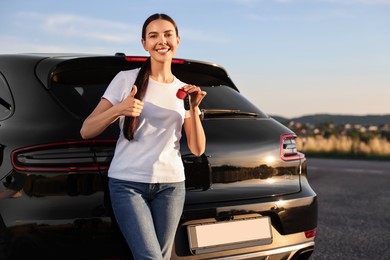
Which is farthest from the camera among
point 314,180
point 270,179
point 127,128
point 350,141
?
point 350,141

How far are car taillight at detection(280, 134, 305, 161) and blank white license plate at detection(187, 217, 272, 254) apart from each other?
0.49 m

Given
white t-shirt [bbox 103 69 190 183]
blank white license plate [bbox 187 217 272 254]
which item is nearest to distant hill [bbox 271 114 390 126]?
blank white license plate [bbox 187 217 272 254]

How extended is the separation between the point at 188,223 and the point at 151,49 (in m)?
0.95

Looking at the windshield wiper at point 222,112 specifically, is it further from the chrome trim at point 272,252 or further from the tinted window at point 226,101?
the chrome trim at point 272,252

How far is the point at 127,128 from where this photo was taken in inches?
110

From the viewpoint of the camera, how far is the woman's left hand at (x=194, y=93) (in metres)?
2.78

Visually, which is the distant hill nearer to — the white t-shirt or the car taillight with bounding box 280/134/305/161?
the car taillight with bounding box 280/134/305/161

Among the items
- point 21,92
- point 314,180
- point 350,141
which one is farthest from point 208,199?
point 350,141

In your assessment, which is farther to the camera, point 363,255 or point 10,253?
point 363,255

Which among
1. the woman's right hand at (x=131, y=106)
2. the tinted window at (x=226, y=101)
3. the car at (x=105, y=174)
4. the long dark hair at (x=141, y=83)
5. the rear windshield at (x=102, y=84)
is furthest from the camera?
the tinted window at (x=226, y=101)

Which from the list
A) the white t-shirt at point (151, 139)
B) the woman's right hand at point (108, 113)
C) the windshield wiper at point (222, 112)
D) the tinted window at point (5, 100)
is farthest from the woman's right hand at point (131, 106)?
the tinted window at point (5, 100)

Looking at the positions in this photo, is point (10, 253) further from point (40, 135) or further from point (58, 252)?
point (40, 135)

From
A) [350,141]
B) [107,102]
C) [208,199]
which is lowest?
[350,141]

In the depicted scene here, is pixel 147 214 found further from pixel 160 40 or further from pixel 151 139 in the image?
pixel 160 40
